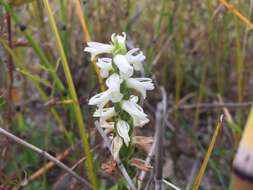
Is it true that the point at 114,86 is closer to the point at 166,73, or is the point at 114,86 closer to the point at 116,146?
the point at 116,146

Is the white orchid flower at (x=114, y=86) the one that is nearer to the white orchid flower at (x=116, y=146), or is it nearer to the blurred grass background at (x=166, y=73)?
the white orchid flower at (x=116, y=146)

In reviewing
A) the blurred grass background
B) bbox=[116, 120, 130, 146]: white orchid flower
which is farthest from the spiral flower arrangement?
the blurred grass background

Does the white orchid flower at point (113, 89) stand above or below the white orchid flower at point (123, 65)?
below

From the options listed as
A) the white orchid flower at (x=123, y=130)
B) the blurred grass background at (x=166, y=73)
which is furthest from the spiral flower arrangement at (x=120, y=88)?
the blurred grass background at (x=166, y=73)

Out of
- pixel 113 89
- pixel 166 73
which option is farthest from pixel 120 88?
pixel 166 73

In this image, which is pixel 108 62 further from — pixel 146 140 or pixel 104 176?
pixel 104 176

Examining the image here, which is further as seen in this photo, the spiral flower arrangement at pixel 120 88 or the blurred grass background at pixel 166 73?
the blurred grass background at pixel 166 73

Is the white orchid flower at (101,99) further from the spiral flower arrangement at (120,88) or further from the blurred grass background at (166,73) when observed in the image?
the blurred grass background at (166,73)
